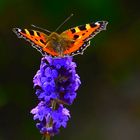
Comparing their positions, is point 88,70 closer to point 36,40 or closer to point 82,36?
point 82,36

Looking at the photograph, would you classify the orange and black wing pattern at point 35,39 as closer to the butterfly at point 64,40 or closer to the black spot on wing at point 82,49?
the butterfly at point 64,40

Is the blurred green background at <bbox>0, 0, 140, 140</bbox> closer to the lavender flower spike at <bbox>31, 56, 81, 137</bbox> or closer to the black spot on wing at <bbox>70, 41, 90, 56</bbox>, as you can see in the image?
the black spot on wing at <bbox>70, 41, 90, 56</bbox>

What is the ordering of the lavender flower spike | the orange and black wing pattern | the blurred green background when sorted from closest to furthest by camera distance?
the lavender flower spike < the orange and black wing pattern < the blurred green background

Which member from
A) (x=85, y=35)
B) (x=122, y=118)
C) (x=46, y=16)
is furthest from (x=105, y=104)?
(x=85, y=35)

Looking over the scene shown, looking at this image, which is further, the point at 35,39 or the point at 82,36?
the point at 82,36

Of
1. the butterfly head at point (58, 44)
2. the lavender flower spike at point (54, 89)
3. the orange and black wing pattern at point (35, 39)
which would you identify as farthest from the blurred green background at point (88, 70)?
the lavender flower spike at point (54, 89)

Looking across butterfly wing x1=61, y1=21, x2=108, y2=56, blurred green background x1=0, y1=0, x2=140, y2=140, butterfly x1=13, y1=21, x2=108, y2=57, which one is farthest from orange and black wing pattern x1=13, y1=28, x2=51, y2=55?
blurred green background x1=0, y1=0, x2=140, y2=140

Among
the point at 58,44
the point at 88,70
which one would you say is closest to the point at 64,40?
the point at 58,44
